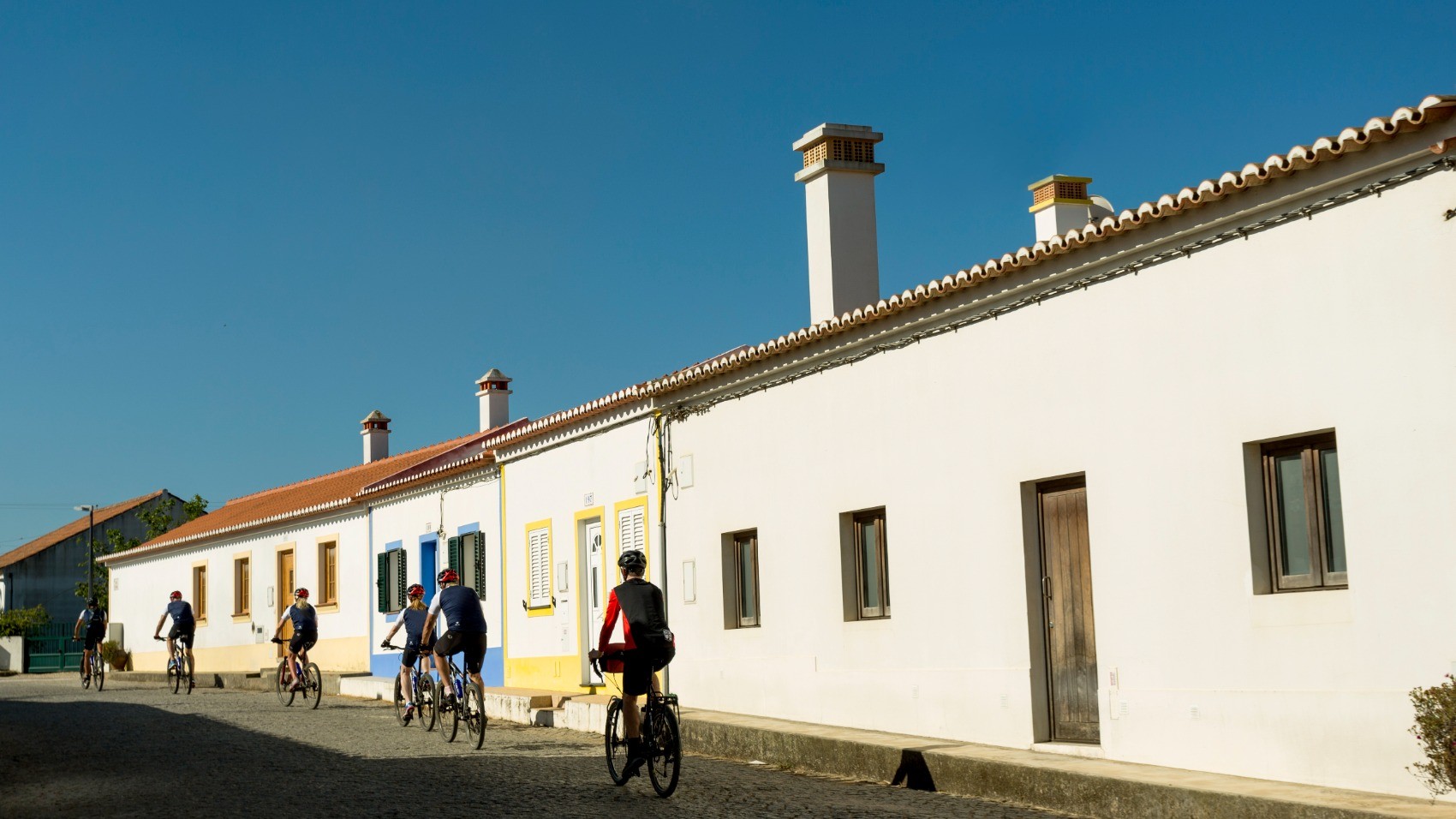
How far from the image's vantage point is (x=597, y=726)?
16.5 meters

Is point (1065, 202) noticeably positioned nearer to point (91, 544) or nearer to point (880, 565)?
point (880, 565)

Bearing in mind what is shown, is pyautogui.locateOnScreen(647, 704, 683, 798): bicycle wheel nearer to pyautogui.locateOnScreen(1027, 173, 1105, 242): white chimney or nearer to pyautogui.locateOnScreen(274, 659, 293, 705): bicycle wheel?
pyautogui.locateOnScreen(1027, 173, 1105, 242): white chimney

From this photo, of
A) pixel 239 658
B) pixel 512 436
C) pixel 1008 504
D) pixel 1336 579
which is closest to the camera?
pixel 1336 579

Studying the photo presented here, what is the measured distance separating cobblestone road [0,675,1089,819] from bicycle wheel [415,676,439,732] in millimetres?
186

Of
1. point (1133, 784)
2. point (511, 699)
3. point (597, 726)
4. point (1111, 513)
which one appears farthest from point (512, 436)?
point (1133, 784)

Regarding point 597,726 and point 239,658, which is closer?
point 597,726

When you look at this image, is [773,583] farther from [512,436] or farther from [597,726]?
[512,436]

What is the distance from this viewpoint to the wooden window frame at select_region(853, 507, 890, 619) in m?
13.8

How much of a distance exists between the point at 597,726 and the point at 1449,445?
405 inches

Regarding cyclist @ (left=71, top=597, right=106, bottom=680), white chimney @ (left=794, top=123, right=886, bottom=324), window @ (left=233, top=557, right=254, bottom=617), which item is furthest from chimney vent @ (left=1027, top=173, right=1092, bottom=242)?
window @ (left=233, top=557, right=254, bottom=617)

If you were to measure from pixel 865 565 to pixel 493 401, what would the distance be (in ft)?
66.4

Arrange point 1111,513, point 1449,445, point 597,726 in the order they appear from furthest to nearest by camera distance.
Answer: point 597,726, point 1111,513, point 1449,445

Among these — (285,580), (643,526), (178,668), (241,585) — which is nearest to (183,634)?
(178,668)

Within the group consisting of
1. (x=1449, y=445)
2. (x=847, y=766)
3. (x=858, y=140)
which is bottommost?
(x=847, y=766)
